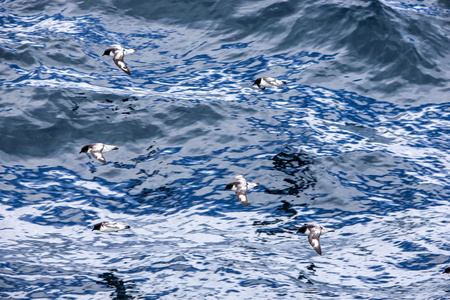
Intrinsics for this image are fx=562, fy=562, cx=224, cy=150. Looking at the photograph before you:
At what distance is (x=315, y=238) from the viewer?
11.2m

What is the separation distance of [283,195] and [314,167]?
1409mm

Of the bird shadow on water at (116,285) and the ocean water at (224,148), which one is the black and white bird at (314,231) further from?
the bird shadow on water at (116,285)

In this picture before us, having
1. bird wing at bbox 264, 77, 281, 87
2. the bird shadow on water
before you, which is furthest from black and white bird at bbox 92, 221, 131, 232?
bird wing at bbox 264, 77, 281, 87

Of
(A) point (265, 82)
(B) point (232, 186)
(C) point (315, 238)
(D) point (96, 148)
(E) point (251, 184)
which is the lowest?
(C) point (315, 238)

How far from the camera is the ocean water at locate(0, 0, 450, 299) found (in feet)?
36.7

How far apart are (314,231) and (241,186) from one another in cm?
207

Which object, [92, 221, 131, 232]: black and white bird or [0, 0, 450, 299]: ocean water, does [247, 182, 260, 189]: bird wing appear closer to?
[0, 0, 450, 299]: ocean water

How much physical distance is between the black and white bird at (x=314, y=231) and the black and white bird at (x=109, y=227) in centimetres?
367

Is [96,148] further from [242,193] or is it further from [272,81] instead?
[272,81]

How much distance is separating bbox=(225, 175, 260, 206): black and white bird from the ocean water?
1.50ft

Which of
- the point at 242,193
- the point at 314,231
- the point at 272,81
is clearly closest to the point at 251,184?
the point at 242,193

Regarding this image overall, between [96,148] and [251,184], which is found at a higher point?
[96,148]

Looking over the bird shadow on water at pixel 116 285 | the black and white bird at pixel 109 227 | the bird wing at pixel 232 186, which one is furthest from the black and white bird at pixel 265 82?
the bird shadow on water at pixel 116 285

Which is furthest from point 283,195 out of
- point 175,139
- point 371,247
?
point 175,139
